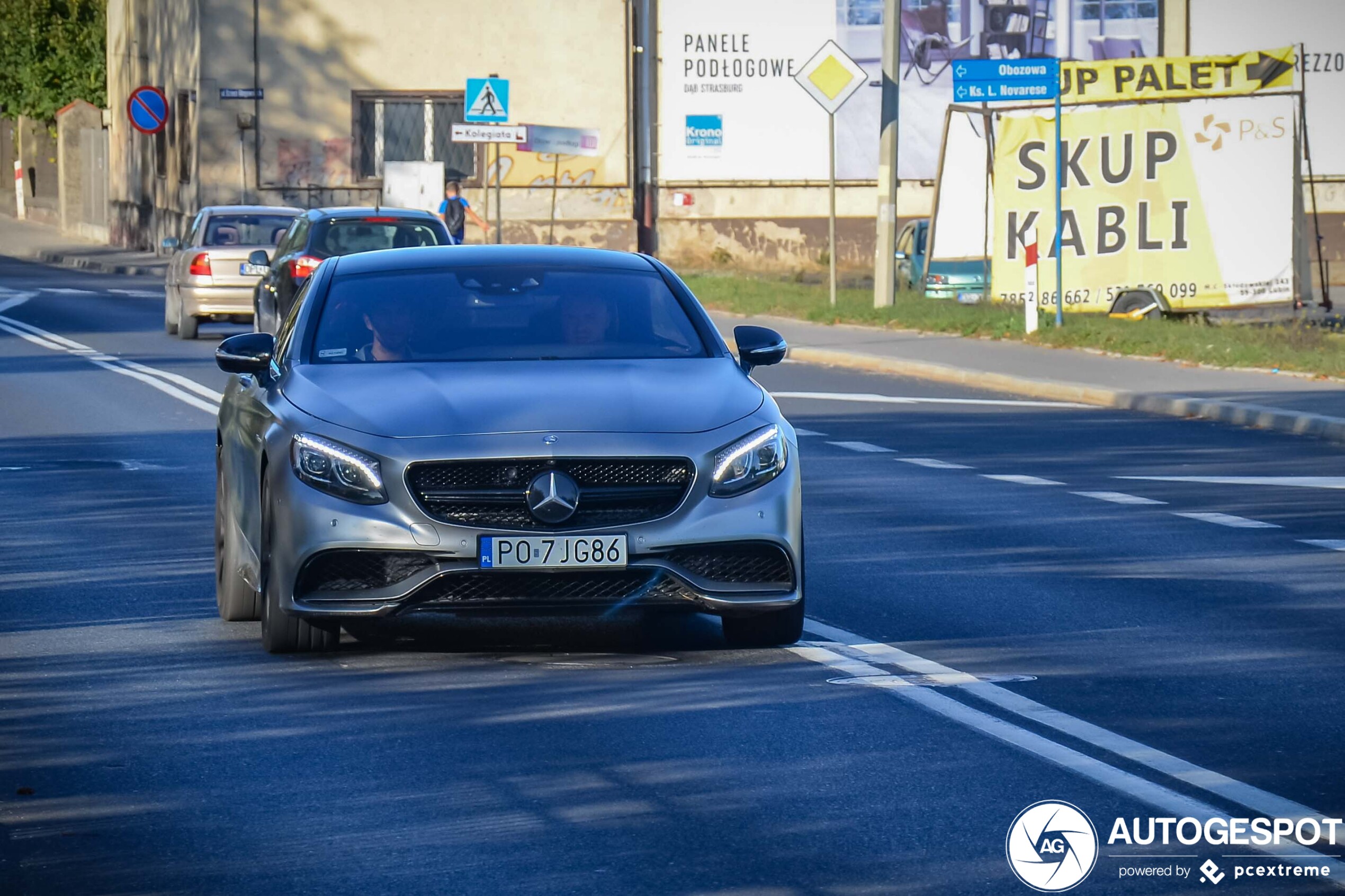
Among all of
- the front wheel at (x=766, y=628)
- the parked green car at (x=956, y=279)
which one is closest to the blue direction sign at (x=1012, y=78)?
the parked green car at (x=956, y=279)

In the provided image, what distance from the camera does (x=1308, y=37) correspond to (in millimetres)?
47094

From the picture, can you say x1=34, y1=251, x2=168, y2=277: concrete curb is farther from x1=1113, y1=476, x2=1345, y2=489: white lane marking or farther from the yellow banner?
x1=1113, y1=476, x2=1345, y2=489: white lane marking

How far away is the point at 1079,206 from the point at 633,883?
73.9 ft

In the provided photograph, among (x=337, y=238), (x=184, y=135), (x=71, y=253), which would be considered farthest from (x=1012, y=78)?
(x=71, y=253)

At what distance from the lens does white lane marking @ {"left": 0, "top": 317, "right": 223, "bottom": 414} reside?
19.4 metres

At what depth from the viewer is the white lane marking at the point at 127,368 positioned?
19406 millimetres

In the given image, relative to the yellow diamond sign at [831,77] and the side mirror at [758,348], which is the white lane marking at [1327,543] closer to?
the side mirror at [758,348]

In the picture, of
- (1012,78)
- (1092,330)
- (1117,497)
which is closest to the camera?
(1117,497)

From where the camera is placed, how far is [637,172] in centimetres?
4744

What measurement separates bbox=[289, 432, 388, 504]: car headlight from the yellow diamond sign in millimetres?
20483

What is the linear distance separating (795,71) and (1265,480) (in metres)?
33.1

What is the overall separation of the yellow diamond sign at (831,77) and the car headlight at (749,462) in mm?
20091

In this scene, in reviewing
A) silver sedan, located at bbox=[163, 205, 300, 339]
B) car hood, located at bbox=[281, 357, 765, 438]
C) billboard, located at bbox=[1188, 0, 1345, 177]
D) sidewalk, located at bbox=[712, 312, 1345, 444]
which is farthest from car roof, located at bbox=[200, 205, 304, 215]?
billboard, located at bbox=[1188, 0, 1345, 177]

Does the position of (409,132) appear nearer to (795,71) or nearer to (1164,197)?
(795,71)
